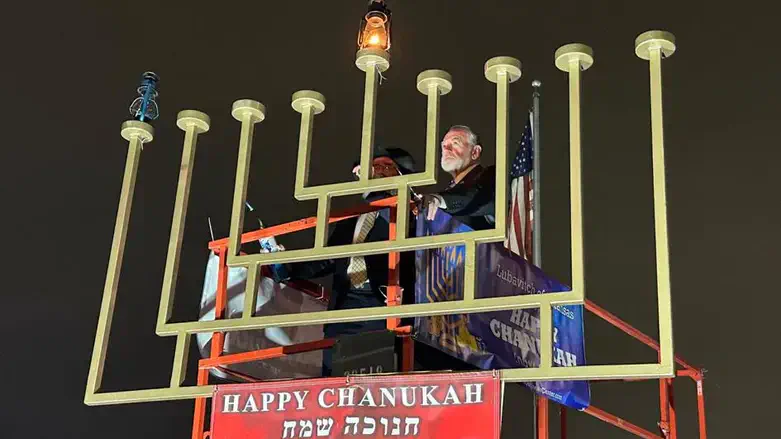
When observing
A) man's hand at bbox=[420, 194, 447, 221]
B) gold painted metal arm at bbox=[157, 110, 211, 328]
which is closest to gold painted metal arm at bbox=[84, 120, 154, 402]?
gold painted metal arm at bbox=[157, 110, 211, 328]

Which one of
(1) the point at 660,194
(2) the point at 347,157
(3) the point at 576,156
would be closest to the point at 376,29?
(3) the point at 576,156

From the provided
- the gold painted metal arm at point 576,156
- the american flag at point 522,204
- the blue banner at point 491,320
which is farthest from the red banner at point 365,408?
the american flag at point 522,204

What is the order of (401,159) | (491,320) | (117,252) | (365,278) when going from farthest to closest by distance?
1. (401,159)
2. (365,278)
3. (491,320)
4. (117,252)

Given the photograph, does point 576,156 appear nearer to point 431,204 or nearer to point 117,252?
point 431,204

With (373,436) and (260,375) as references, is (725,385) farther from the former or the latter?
(373,436)

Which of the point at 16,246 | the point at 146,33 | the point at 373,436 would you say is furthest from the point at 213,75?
the point at 373,436

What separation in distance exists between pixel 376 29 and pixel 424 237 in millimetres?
526

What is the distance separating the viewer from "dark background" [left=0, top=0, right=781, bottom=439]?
468cm

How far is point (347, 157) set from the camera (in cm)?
517

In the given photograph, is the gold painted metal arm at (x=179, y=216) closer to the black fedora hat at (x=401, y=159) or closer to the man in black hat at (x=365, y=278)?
the man in black hat at (x=365, y=278)

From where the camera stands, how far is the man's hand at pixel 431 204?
2545 millimetres

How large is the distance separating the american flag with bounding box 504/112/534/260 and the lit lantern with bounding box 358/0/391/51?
2.96 feet

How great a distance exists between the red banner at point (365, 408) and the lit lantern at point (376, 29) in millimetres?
760

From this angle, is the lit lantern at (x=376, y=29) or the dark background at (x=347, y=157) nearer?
the lit lantern at (x=376, y=29)
